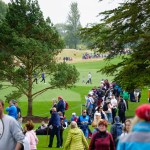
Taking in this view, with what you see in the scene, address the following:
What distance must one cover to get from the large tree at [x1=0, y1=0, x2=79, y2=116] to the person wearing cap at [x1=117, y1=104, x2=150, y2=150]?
30.3 metres

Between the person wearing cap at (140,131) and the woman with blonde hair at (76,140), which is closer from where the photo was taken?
the person wearing cap at (140,131)

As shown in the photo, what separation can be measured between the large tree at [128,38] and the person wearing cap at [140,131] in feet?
60.4

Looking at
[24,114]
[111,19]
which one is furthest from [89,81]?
[111,19]

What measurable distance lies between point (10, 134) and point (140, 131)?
276 centimetres

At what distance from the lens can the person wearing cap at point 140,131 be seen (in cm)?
429

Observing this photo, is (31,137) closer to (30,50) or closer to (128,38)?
(128,38)

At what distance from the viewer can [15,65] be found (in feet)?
118

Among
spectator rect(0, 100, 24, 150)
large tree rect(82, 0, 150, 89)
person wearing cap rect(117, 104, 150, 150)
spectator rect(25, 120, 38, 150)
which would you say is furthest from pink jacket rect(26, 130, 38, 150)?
large tree rect(82, 0, 150, 89)

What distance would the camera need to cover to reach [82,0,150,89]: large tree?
23.6 metres

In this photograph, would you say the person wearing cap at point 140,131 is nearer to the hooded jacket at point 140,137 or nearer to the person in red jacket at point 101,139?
the hooded jacket at point 140,137

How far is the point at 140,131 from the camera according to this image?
14.2 feet

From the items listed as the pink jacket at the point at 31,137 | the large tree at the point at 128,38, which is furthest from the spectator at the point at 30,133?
the large tree at the point at 128,38

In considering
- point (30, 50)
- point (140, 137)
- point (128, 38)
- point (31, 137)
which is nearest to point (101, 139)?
point (31, 137)

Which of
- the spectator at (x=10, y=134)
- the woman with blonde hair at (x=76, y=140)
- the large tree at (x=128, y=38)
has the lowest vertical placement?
the woman with blonde hair at (x=76, y=140)
